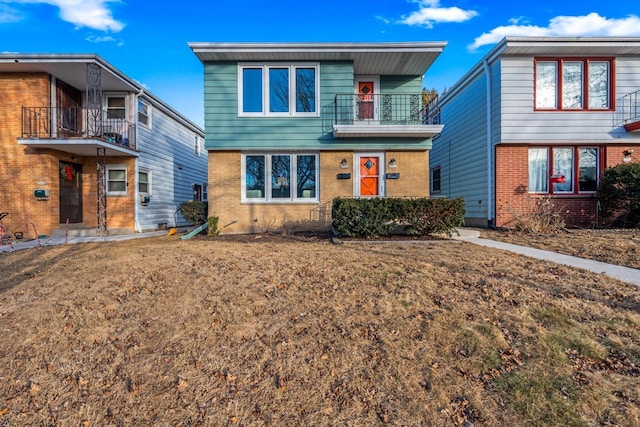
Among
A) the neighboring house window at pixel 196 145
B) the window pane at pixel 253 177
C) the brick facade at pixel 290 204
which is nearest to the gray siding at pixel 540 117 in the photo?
the brick facade at pixel 290 204

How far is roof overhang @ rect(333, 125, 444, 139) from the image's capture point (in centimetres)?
983

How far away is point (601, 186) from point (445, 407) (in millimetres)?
11677

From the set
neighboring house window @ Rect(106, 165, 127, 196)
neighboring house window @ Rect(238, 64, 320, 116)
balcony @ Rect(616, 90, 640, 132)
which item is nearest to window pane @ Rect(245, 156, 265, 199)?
neighboring house window @ Rect(238, 64, 320, 116)

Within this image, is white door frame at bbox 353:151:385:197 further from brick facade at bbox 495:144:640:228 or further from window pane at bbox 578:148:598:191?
window pane at bbox 578:148:598:191

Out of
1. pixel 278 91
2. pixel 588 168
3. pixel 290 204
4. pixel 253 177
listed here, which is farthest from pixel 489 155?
pixel 253 177

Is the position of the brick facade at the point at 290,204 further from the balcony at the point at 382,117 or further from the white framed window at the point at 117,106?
the white framed window at the point at 117,106

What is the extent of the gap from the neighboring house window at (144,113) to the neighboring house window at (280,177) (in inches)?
225

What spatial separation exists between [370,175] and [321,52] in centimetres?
413

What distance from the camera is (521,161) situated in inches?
432

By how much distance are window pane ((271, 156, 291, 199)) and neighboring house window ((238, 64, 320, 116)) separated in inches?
58.9

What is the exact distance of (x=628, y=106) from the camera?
10.7 m

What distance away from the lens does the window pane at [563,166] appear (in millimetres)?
11039

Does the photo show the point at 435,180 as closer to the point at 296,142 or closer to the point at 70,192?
the point at 296,142

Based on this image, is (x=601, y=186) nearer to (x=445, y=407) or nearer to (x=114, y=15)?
(x=445, y=407)
